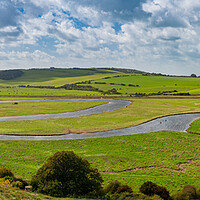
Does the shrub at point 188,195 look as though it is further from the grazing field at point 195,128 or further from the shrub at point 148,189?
the grazing field at point 195,128

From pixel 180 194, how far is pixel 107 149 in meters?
25.4

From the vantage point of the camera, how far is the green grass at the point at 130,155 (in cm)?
3306

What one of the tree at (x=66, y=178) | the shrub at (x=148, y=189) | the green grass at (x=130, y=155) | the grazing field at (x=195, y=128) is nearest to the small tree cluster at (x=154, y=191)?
the shrub at (x=148, y=189)

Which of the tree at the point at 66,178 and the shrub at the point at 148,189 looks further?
the shrub at the point at 148,189

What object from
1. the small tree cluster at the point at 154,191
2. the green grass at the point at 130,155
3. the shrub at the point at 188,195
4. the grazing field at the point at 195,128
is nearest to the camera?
the shrub at the point at 188,195

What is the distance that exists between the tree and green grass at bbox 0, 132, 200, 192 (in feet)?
20.9

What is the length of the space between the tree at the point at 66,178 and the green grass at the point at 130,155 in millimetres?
6382

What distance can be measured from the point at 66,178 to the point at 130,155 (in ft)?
71.3

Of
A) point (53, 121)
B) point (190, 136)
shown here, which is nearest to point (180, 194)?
point (190, 136)

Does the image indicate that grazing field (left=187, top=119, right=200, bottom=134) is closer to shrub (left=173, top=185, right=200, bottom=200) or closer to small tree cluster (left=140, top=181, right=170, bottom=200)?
shrub (left=173, top=185, right=200, bottom=200)

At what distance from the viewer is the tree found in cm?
2369

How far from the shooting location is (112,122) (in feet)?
261

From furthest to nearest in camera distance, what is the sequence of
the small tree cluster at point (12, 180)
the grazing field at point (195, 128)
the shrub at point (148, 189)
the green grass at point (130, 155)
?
the grazing field at point (195, 128) < the green grass at point (130, 155) < the small tree cluster at point (12, 180) < the shrub at point (148, 189)

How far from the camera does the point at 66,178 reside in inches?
979
